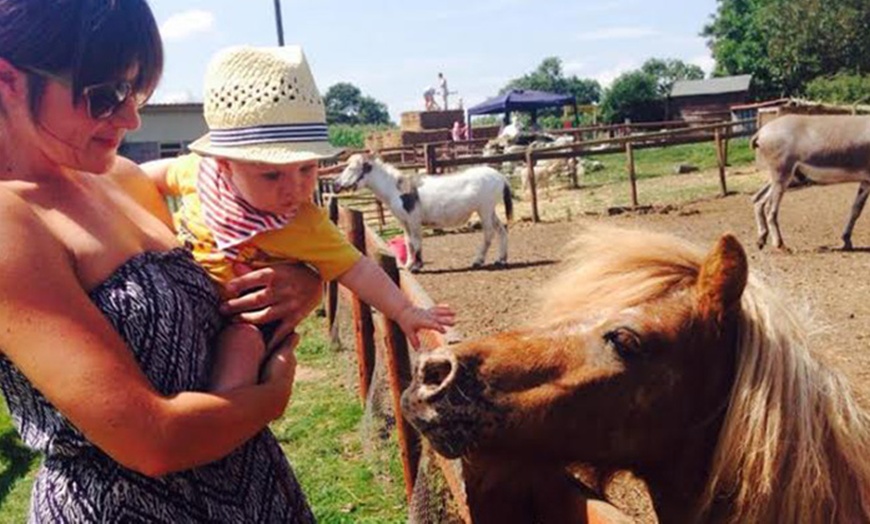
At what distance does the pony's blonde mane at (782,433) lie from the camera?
175 cm

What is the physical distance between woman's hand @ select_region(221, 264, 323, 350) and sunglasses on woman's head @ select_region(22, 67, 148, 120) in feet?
1.55

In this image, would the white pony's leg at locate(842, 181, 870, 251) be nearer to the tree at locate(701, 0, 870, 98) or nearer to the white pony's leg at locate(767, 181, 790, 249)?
the white pony's leg at locate(767, 181, 790, 249)

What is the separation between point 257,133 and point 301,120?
0.33ft

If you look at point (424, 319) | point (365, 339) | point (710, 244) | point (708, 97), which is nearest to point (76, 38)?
point (424, 319)

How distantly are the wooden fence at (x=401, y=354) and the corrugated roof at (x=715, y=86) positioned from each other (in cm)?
4674

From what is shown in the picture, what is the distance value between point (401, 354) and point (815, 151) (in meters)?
9.69

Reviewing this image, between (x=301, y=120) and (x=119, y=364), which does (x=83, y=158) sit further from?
(x=301, y=120)

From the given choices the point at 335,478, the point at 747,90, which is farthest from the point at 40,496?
the point at 747,90

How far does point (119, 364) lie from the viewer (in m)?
1.29

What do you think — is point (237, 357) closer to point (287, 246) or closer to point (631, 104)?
point (287, 246)

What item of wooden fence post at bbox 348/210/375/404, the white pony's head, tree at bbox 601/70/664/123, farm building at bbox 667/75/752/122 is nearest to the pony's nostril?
wooden fence post at bbox 348/210/375/404

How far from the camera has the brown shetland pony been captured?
1.76m

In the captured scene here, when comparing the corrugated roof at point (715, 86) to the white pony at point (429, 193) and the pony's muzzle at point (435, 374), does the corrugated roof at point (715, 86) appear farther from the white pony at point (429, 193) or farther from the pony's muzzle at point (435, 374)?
the pony's muzzle at point (435, 374)

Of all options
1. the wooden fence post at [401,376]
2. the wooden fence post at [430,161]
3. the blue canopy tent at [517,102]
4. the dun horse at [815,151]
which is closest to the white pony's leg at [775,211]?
the dun horse at [815,151]
